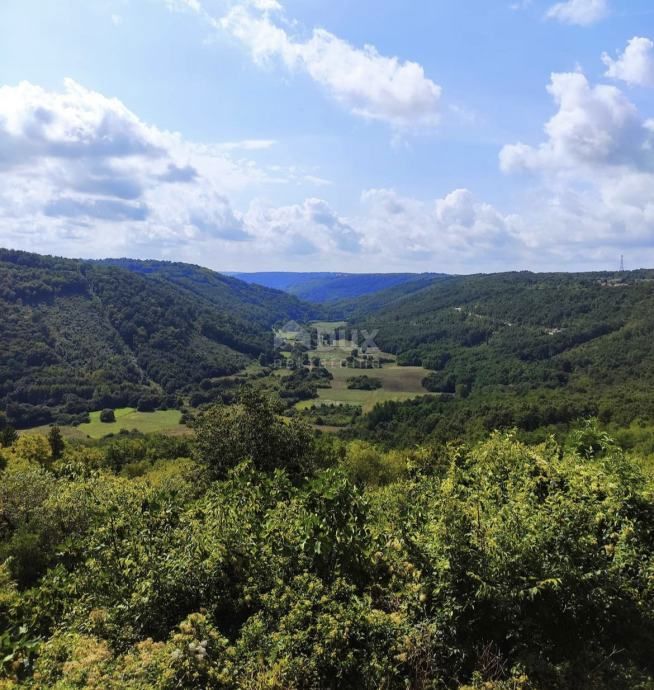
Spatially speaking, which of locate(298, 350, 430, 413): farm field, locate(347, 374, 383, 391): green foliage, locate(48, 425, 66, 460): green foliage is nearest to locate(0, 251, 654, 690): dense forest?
locate(48, 425, 66, 460): green foliage

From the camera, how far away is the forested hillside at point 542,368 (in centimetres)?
8206

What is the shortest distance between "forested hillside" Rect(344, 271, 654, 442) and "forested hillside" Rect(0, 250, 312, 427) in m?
65.9

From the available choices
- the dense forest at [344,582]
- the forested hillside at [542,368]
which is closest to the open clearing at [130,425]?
the forested hillside at [542,368]

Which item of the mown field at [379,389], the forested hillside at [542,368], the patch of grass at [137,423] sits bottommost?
the patch of grass at [137,423]

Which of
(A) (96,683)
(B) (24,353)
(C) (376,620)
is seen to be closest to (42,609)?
(A) (96,683)

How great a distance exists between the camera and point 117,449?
54.5 metres

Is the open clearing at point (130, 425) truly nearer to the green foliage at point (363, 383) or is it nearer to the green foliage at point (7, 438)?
the green foliage at point (7, 438)

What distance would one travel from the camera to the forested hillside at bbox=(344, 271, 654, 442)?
8206 centimetres

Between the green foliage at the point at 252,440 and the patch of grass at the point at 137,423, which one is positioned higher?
the green foliage at the point at 252,440

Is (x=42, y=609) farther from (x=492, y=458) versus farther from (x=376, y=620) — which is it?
(x=492, y=458)

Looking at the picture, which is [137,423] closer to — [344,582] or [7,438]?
[7,438]

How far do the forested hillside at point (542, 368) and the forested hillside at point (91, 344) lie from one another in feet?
216

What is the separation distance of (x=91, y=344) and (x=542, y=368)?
416ft

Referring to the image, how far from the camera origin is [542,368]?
13388 cm
